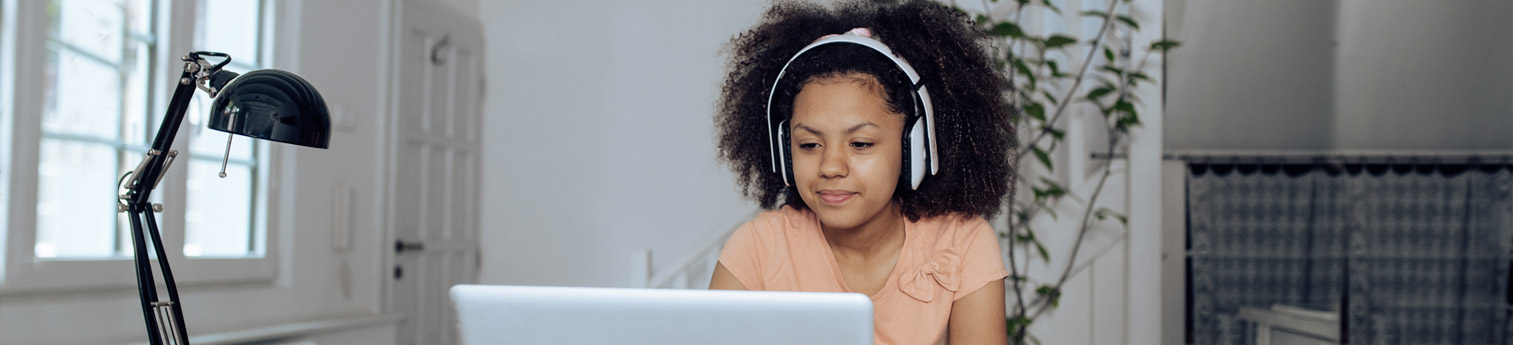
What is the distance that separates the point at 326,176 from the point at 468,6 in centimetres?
110

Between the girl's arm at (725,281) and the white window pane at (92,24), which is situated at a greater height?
the white window pane at (92,24)

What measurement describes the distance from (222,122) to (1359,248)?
236 centimetres

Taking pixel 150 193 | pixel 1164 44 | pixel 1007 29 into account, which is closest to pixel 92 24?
pixel 150 193

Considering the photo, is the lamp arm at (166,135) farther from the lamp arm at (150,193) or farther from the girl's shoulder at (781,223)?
Result: the girl's shoulder at (781,223)

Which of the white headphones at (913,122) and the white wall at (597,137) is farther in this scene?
the white wall at (597,137)

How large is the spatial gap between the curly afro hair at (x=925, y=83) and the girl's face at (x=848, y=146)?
24 millimetres

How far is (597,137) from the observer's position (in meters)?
3.51

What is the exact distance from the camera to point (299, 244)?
103 inches

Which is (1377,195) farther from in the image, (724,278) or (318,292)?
(318,292)

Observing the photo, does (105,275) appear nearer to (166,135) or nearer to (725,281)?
(166,135)

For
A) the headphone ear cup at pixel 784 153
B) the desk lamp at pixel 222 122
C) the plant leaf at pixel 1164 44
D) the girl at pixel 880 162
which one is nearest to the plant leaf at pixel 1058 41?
the plant leaf at pixel 1164 44

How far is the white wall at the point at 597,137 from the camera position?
336 centimetres

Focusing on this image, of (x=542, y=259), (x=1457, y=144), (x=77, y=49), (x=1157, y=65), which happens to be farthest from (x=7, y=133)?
(x=1457, y=144)

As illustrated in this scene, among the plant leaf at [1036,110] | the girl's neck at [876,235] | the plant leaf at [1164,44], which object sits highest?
the plant leaf at [1164,44]
